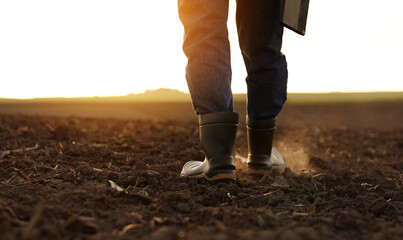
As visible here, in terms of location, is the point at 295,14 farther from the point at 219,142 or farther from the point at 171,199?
the point at 171,199

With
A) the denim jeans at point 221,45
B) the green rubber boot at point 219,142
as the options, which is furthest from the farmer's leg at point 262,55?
the green rubber boot at point 219,142

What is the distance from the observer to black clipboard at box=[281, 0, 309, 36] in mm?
2459

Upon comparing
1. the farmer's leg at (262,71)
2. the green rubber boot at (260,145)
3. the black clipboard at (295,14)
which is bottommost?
the green rubber boot at (260,145)

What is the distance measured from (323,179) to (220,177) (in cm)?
73

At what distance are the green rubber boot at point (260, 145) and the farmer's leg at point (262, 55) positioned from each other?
0.17ft

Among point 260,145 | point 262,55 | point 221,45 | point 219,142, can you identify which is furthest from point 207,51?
point 260,145

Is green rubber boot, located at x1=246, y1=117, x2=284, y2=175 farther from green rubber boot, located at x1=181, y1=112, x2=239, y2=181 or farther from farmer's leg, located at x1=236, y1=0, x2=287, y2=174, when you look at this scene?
green rubber boot, located at x1=181, y1=112, x2=239, y2=181

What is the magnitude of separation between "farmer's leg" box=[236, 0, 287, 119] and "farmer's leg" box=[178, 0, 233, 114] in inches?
5.7

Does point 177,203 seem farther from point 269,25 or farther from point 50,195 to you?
point 269,25

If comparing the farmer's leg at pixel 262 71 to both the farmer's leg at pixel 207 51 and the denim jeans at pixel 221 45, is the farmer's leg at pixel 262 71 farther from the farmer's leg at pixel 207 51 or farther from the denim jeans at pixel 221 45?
the farmer's leg at pixel 207 51

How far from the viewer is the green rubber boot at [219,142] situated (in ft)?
7.94

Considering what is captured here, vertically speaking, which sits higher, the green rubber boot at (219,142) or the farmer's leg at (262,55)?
the farmer's leg at (262,55)

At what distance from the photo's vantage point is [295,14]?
259 cm

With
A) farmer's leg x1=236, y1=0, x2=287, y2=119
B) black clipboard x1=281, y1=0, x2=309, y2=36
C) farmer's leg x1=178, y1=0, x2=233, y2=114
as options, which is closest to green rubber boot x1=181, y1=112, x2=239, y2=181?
farmer's leg x1=178, y1=0, x2=233, y2=114
